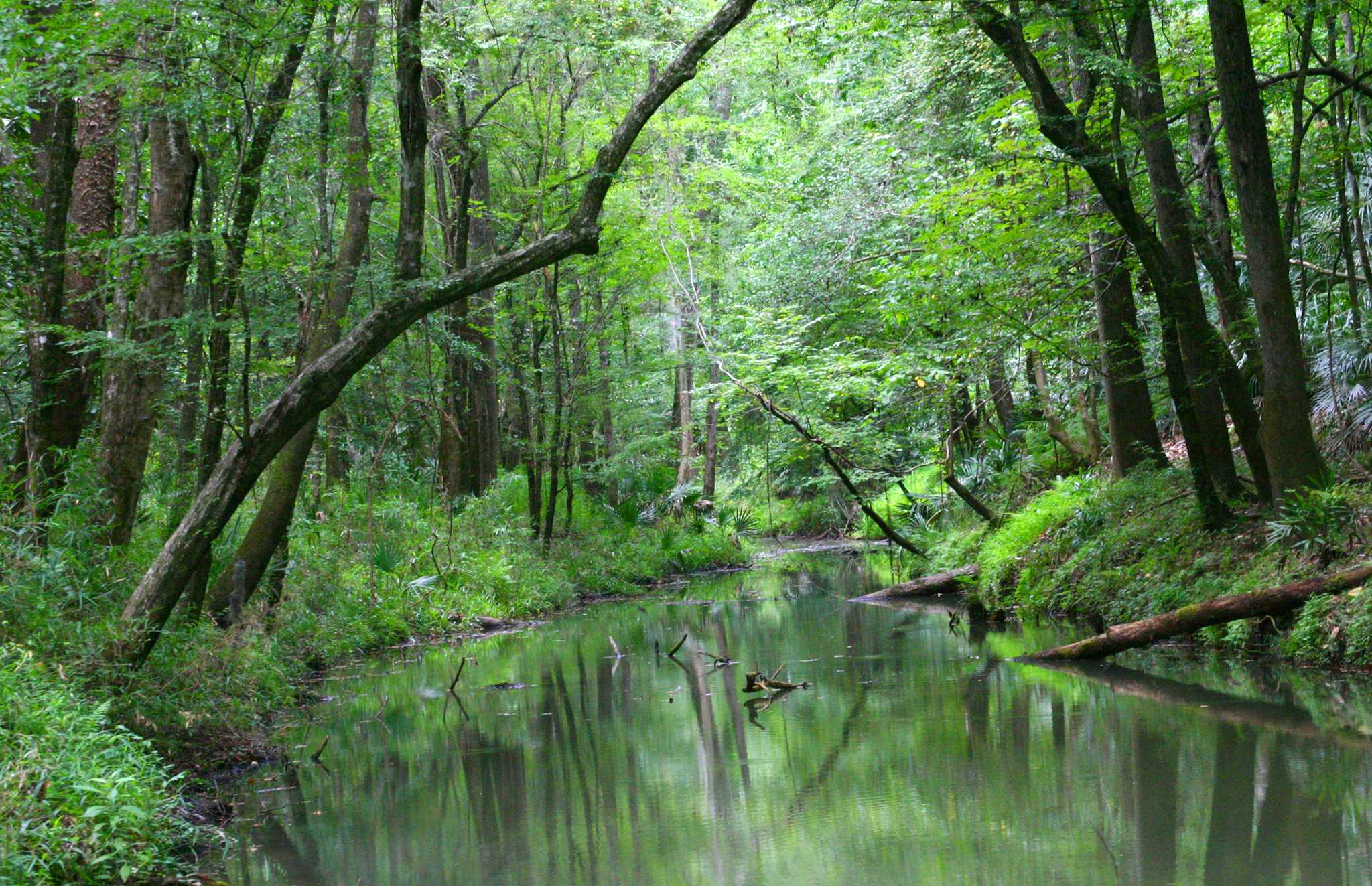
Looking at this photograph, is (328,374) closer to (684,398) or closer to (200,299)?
(200,299)

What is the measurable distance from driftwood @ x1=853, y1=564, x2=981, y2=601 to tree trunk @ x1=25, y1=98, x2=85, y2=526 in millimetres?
10129

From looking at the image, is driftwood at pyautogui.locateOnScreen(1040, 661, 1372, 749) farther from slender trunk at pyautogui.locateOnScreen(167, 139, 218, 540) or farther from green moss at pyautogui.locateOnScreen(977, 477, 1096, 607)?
slender trunk at pyautogui.locateOnScreen(167, 139, 218, 540)

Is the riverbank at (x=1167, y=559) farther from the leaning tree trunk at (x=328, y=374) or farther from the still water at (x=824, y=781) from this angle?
the leaning tree trunk at (x=328, y=374)

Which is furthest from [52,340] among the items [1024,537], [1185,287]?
[1024,537]

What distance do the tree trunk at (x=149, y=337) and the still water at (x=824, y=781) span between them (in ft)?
7.58

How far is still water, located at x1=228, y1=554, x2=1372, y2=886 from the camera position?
4781 millimetres

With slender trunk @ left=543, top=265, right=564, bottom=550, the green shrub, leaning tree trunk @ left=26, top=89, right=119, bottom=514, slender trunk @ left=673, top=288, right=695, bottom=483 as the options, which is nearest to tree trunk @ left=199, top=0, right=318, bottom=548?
leaning tree trunk @ left=26, top=89, right=119, bottom=514

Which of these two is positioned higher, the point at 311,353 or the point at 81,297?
the point at 81,297

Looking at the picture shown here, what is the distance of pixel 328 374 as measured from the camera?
7164mm

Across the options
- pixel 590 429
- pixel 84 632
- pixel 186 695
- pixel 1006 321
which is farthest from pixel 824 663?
pixel 590 429

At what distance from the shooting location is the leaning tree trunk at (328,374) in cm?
664

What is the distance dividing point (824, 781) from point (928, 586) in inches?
343

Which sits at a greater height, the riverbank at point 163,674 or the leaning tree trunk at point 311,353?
the leaning tree trunk at point 311,353

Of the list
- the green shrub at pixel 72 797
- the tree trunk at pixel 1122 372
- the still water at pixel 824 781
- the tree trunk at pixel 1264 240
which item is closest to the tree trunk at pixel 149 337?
the still water at pixel 824 781
